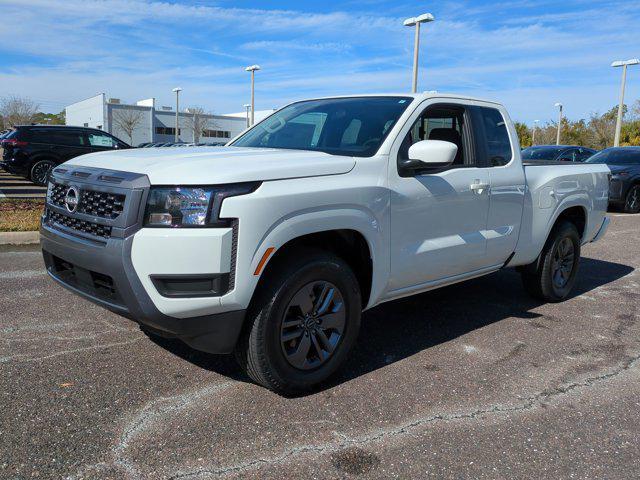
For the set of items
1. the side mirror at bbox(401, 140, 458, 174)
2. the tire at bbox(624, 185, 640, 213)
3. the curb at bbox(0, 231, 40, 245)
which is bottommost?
the curb at bbox(0, 231, 40, 245)

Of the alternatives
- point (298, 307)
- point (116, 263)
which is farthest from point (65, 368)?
point (298, 307)

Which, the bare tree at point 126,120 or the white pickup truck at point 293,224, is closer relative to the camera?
the white pickup truck at point 293,224

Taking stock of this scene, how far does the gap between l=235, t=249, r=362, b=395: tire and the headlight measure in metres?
0.51

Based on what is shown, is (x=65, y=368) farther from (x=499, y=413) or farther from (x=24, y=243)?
(x=24, y=243)

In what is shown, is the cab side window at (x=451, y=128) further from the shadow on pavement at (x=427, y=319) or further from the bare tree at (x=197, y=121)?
the bare tree at (x=197, y=121)

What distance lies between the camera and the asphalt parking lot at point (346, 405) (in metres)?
2.75

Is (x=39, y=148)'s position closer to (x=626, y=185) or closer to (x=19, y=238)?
(x=19, y=238)

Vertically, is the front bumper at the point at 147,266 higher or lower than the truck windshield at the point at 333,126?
lower

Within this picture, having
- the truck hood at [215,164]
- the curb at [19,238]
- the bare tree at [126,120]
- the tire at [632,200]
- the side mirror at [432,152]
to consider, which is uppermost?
the bare tree at [126,120]

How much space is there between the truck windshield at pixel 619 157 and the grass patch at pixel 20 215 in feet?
39.9

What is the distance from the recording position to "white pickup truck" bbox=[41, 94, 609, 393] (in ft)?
9.62

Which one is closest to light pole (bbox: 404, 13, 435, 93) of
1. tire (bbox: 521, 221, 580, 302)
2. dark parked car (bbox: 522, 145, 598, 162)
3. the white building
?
dark parked car (bbox: 522, 145, 598, 162)

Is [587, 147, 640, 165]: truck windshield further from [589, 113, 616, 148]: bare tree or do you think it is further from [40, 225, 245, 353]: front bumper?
[589, 113, 616, 148]: bare tree

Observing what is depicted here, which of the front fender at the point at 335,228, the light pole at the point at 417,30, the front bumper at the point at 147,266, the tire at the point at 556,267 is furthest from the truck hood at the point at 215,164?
the light pole at the point at 417,30
